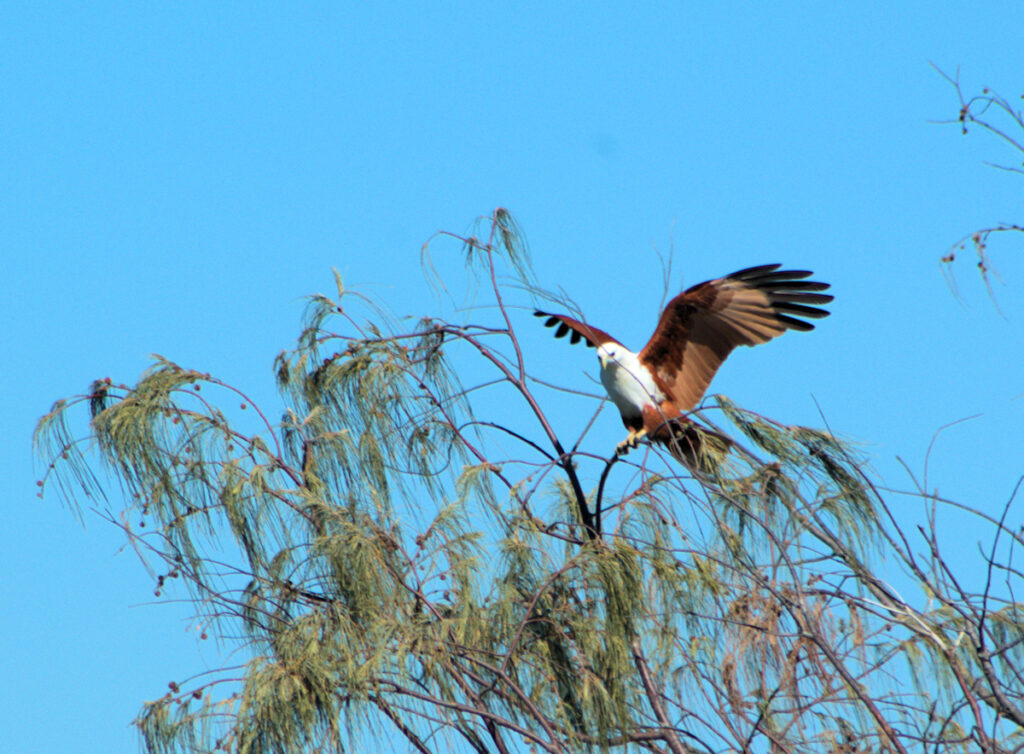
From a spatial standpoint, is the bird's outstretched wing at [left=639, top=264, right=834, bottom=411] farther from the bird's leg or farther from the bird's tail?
the bird's tail

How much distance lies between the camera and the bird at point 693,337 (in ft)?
11.2

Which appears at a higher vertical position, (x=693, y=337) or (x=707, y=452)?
(x=693, y=337)

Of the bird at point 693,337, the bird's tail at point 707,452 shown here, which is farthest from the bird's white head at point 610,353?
the bird's tail at point 707,452

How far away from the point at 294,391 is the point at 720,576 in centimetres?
130

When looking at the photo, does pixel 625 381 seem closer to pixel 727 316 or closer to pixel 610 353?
pixel 610 353

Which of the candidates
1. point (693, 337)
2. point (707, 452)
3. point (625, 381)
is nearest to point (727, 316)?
point (693, 337)

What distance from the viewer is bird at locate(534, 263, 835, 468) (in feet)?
11.2

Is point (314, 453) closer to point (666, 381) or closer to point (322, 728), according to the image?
point (322, 728)

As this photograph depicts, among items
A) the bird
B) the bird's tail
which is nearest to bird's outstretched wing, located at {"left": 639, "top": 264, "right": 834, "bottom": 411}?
the bird

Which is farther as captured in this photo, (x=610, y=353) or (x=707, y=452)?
(x=610, y=353)

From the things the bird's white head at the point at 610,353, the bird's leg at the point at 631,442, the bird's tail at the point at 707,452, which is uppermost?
the bird's white head at the point at 610,353

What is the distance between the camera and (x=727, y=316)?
11.4ft

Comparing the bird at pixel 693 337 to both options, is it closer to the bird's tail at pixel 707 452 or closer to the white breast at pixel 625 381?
the white breast at pixel 625 381

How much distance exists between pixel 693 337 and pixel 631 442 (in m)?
Result: 0.40
